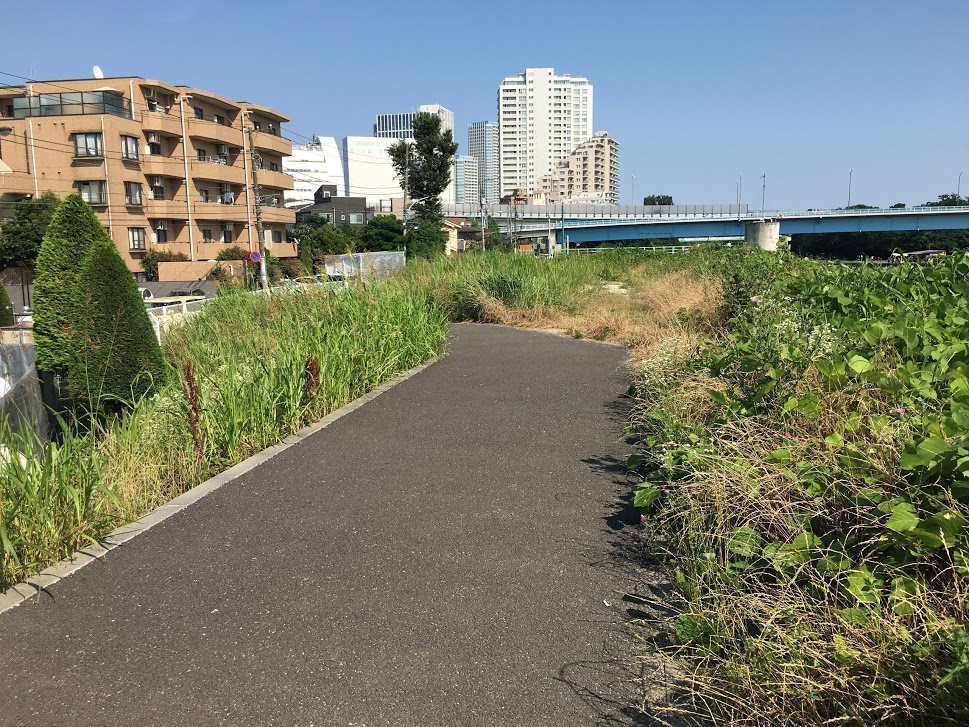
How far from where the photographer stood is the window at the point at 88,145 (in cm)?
4688

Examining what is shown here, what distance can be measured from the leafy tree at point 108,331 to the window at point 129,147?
44727 mm

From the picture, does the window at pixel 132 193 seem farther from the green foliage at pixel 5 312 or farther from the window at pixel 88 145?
the green foliage at pixel 5 312

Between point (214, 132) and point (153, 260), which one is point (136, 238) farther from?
point (214, 132)

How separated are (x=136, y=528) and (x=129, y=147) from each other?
50.8m

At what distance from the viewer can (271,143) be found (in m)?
61.9

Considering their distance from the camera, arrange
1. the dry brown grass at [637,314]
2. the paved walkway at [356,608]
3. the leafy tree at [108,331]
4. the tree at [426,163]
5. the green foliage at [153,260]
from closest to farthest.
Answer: the paved walkway at [356,608]
the leafy tree at [108,331]
the dry brown grass at [637,314]
the green foliage at [153,260]
the tree at [426,163]

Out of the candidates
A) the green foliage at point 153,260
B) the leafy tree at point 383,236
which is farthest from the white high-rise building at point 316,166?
the green foliage at point 153,260

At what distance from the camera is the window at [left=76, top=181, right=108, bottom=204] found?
155ft

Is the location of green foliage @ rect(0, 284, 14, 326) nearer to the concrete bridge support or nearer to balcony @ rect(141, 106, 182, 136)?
the concrete bridge support

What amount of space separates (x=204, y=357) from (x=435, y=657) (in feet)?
24.5

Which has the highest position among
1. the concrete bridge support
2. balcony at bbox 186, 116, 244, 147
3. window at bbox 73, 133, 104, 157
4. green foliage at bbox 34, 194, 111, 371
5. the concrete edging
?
balcony at bbox 186, 116, 244, 147

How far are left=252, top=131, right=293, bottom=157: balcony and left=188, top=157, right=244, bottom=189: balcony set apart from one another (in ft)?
8.92

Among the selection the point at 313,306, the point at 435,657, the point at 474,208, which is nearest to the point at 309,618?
the point at 435,657

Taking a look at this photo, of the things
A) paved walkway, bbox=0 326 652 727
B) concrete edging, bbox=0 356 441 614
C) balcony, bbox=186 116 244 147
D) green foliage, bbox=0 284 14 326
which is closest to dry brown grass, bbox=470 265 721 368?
paved walkway, bbox=0 326 652 727
